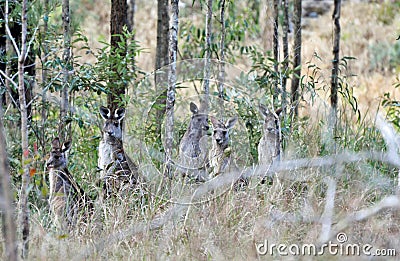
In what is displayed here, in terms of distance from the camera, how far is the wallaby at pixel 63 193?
625cm

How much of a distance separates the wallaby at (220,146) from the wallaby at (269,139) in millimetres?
444

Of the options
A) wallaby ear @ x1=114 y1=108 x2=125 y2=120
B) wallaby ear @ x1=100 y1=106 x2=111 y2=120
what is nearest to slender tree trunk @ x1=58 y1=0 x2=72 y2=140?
wallaby ear @ x1=100 y1=106 x2=111 y2=120

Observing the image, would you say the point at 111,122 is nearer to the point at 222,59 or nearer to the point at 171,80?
the point at 171,80

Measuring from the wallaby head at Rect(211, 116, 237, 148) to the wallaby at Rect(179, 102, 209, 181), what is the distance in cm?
39

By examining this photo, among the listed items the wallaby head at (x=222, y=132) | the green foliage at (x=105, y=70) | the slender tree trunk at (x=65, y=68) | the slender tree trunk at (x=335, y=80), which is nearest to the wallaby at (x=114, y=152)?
the green foliage at (x=105, y=70)

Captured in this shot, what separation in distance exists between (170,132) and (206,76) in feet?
3.83

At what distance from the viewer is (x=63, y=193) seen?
6371 millimetres

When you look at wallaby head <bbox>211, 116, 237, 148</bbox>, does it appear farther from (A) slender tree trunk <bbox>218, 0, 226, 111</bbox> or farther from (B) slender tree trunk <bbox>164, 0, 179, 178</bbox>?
(B) slender tree trunk <bbox>164, 0, 179, 178</bbox>

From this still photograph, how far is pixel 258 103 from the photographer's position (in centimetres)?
891

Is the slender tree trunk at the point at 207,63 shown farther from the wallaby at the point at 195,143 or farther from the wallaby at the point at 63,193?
the wallaby at the point at 63,193

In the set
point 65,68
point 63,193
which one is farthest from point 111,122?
point 63,193

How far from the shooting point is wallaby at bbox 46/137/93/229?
6.25 m

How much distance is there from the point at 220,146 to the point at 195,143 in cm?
71

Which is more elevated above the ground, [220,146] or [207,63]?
[207,63]
